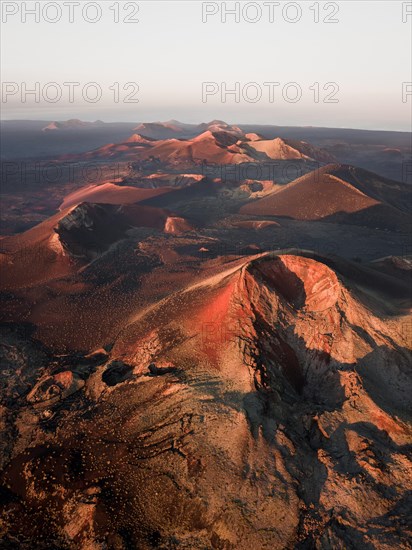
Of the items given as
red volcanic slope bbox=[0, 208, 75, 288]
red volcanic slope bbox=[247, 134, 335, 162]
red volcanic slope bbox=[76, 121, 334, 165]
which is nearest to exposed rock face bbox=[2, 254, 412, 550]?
red volcanic slope bbox=[0, 208, 75, 288]

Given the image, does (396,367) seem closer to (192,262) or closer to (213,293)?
(213,293)

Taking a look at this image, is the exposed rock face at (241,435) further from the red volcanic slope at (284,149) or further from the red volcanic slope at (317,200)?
the red volcanic slope at (284,149)

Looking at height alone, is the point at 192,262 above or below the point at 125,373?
above

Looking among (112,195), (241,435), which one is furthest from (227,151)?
(241,435)

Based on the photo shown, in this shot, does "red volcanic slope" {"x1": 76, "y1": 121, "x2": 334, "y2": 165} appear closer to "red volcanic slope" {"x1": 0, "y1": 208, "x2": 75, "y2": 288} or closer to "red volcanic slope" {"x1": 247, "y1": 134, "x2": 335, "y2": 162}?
"red volcanic slope" {"x1": 247, "y1": 134, "x2": 335, "y2": 162}

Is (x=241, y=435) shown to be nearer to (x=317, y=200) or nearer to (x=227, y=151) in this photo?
(x=317, y=200)

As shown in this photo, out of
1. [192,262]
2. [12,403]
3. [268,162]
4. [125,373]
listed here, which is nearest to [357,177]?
[268,162]

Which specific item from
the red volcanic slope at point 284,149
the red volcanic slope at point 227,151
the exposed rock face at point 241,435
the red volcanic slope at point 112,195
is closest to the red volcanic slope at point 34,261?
the exposed rock face at point 241,435
